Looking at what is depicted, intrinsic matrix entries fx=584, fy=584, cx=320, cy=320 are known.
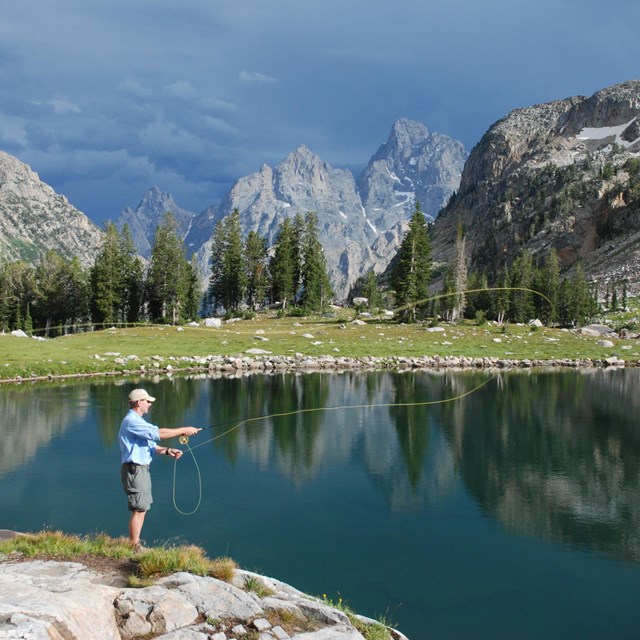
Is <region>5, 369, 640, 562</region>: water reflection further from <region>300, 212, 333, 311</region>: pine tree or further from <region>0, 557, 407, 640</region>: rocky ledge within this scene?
<region>300, 212, 333, 311</region>: pine tree

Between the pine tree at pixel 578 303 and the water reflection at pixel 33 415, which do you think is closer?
the water reflection at pixel 33 415

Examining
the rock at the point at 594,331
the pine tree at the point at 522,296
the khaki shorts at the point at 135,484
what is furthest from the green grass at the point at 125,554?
the pine tree at the point at 522,296

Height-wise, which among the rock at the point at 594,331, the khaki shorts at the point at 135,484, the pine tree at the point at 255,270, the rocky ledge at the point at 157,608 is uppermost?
the pine tree at the point at 255,270

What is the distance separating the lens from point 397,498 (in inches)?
699

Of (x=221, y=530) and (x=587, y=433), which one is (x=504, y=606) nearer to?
(x=221, y=530)

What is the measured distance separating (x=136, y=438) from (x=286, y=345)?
48486 millimetres

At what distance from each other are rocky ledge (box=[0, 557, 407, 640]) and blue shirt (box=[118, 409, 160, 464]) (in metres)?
2.08

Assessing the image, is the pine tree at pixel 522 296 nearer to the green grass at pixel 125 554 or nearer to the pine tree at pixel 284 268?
the pine tree at pixel 284 268

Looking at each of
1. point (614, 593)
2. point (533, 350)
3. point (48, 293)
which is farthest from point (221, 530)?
point (48, 293)

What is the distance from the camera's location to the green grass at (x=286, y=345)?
155 ft

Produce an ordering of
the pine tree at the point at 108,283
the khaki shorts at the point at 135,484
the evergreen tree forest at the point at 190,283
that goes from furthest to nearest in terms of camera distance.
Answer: the evergreen tree forest at the point at 190,283 → the pine tree at the point at 108,283 → the khaki shorts at the point at 135,484

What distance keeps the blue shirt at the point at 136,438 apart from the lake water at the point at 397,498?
10.5 feet

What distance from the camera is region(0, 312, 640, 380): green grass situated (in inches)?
1857

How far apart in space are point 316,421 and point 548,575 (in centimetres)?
1761
